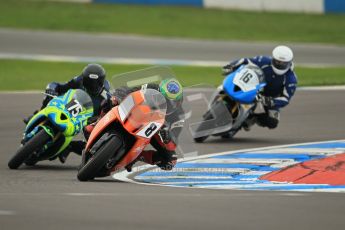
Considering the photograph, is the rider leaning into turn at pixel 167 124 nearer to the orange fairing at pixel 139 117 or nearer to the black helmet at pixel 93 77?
the orange fairing at pixel 139 117

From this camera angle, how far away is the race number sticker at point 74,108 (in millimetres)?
11953

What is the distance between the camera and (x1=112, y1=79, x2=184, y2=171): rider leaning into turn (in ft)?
35.8

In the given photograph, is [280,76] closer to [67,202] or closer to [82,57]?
[67,202]

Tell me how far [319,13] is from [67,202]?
22.7 meters

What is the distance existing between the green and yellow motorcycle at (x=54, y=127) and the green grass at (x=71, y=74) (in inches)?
334

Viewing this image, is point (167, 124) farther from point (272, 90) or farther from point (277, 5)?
point (277, 5)

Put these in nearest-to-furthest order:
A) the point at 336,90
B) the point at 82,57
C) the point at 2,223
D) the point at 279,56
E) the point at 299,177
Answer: the point at 2,223 < the point at 299,177 < the point at 279,56 < the point at 336,90 < the point at 82,57

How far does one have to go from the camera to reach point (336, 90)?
65.3 feet

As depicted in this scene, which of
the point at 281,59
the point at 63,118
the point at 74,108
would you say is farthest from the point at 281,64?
the point at 63,118

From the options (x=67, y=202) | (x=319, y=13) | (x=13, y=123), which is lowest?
(x=319, y=13)

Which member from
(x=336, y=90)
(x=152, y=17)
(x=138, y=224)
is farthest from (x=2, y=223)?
(x=152, y=17)

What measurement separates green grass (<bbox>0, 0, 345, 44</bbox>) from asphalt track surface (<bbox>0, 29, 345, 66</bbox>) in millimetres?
673

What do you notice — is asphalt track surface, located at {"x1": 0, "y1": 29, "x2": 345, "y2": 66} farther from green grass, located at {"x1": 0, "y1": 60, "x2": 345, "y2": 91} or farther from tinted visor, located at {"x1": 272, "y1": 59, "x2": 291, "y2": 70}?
tinted visor, located at {"x1": 272, "y1": 59, "x2": 291, "y2": 70}

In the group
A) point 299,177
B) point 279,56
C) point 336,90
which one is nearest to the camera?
point 299,177
